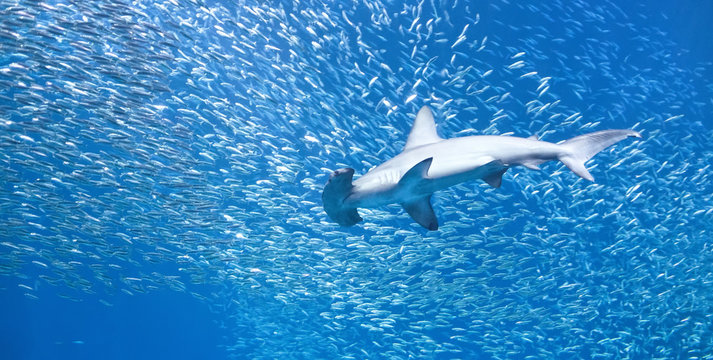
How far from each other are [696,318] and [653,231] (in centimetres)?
666

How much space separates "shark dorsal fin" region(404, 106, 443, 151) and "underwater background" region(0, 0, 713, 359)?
5272 millimetres

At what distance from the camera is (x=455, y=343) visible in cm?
2170

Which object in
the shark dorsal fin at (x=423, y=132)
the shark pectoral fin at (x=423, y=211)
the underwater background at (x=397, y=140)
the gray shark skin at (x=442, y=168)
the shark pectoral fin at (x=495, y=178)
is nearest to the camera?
the gray shark skin at (x=442, y=168)

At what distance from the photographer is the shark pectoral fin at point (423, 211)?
295 cm

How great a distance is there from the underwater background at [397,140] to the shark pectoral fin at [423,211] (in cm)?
605

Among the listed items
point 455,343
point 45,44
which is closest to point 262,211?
point 45,44

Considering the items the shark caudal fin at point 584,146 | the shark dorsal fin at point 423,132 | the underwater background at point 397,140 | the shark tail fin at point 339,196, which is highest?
the underwater background at point 397,140

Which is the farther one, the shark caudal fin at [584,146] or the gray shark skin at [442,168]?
the shark caudal fin at [584,146]

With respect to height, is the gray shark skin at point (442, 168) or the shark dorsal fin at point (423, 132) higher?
the shark dorsal fin at point (423, 132)

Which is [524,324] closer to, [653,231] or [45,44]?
[653,231]

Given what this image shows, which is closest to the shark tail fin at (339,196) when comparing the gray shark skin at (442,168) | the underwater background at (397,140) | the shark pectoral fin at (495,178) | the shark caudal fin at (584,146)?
the gray shark skin at (442,168)

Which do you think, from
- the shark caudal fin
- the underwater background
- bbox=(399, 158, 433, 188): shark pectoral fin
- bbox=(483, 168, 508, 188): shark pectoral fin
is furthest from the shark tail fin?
the underwater background

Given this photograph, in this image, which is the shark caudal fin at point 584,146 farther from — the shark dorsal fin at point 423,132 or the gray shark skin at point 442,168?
the shark dorsal fin at point 423,132

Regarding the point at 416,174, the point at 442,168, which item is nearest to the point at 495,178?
the point at 442,168
